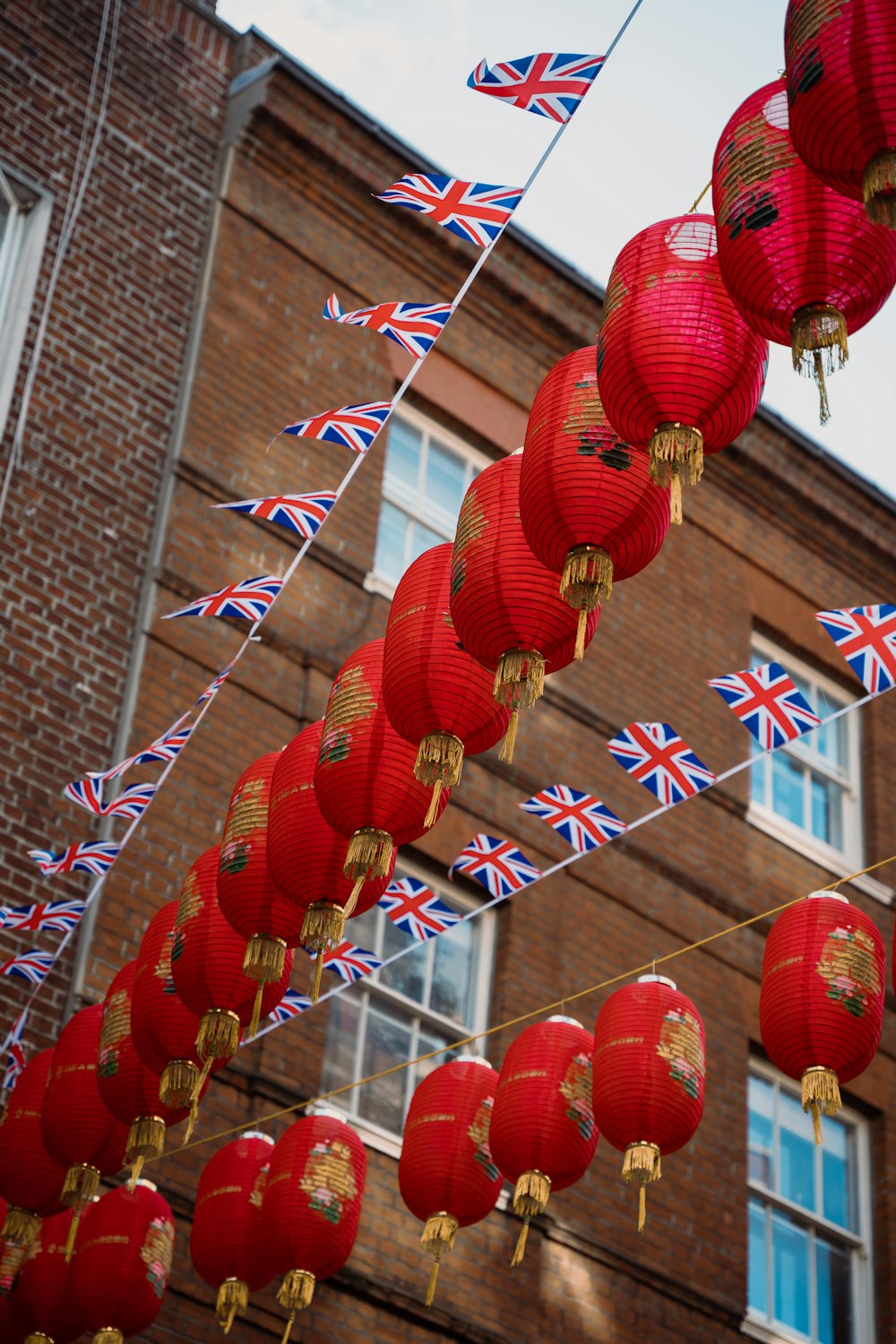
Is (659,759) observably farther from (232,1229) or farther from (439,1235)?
(232,1229)

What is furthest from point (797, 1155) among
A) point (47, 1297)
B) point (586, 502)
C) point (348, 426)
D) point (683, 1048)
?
point (586, 502)

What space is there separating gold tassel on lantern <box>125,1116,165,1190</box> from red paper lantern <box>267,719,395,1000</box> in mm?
1280

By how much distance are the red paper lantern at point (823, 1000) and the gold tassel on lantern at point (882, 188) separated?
11.2 ft

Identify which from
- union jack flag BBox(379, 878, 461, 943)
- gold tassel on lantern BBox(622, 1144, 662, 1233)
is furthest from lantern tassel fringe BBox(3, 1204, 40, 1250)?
gold tassel on lantern BBox(622, 1144, 662, 1233)

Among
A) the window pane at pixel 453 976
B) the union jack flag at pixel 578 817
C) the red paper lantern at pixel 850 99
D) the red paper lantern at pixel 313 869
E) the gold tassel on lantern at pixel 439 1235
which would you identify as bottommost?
the gold tassel on lantern at pixel 439 1235

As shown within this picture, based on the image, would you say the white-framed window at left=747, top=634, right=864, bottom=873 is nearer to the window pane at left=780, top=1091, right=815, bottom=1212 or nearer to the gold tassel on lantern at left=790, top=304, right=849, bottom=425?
the window pane at left=780, top=1091, right=815, bottom=1212

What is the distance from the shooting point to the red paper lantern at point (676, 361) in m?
5.62

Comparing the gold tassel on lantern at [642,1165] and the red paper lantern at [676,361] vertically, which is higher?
the red paper lantern at [676,361]

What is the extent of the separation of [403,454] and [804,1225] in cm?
596

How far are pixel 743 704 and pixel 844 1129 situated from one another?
626 centimetres

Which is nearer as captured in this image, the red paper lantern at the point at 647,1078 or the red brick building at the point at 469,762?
the red paper lantern at the point at 647,1078

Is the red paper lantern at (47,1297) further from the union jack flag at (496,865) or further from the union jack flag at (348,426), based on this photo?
the union jack flag at (348,426)

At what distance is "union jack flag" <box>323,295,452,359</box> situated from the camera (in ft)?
23.0

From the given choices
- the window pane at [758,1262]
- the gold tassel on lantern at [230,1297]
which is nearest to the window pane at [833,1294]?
the window pane at [758,1262]
